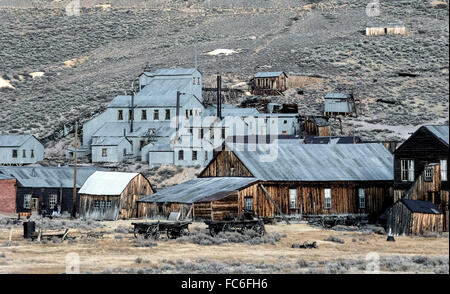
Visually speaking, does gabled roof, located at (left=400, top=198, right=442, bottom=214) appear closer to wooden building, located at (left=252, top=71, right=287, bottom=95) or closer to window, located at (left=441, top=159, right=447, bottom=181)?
window, located at (left=441, top=159, right=447, bottom=181)

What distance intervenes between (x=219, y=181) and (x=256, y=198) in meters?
3.31

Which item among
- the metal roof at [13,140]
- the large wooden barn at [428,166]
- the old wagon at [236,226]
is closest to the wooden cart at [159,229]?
the old wagon at [236,226]

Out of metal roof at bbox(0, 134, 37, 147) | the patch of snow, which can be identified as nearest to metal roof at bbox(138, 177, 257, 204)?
metal roof at bbox(0, 134, 37, 147)

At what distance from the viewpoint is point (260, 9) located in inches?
6693

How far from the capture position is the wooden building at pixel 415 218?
38438 millimetres

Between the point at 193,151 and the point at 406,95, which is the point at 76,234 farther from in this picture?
the point at 406,95

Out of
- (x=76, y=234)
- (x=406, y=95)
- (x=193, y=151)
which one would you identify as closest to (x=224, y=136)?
(x=193, y=151)

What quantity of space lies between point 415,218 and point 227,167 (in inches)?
609

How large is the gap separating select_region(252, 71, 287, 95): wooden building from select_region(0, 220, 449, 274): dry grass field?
60.8 m

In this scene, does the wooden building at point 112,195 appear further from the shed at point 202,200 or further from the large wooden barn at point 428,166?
the large wooden barn at point 428,166

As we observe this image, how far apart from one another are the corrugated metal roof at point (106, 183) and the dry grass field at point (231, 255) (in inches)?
540

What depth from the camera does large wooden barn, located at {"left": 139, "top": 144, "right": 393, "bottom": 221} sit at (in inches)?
1903

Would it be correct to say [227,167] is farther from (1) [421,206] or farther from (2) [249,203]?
(1) [421,206]
